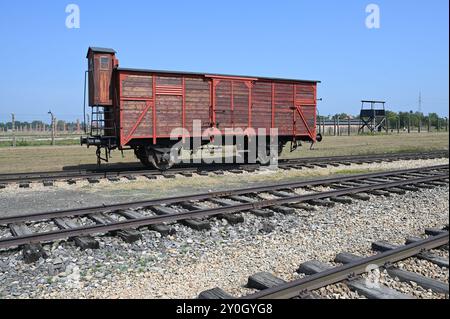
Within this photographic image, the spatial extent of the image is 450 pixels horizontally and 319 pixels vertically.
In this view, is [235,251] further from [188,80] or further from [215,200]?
[188,80]

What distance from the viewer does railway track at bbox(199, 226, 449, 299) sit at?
4.07 metres

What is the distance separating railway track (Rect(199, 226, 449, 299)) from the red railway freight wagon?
10.5 meters

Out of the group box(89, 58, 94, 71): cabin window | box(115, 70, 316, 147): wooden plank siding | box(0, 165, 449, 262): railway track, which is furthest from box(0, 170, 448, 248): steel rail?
box(89, 58, 94, 71): cabin window

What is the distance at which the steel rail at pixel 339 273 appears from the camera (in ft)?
13.2

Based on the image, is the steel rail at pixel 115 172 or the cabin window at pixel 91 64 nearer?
the steel rail at pixel 115 172

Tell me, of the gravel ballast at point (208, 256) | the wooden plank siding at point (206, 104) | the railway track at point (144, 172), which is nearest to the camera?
the gravel ballast at point (208, 256)

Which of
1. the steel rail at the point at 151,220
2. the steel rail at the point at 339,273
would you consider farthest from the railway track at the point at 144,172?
the steel rail at the point at 339,273

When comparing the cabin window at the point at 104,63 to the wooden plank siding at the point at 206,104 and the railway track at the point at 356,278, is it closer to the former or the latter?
the wooden plank siding at the point at 206,104

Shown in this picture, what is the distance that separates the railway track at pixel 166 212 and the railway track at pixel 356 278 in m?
1.07

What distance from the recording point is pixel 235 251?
6082 mm

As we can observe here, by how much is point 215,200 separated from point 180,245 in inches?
116

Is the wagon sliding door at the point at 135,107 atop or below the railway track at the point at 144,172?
atop

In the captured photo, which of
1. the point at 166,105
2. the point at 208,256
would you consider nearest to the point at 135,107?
the point at 166,105

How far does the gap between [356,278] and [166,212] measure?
4328 mm
